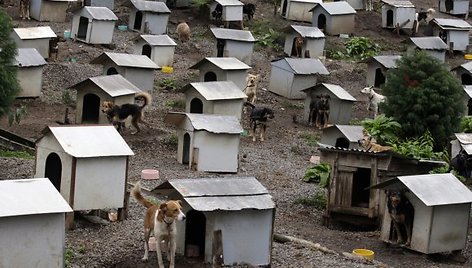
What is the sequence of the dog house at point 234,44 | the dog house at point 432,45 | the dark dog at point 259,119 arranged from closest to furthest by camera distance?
the dark dog at point 259,119, the dog house at point 234,44, the dog house at point 432,45

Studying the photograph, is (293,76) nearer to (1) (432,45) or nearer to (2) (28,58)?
(1) (432,45)

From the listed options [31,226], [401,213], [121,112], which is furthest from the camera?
[121,112]

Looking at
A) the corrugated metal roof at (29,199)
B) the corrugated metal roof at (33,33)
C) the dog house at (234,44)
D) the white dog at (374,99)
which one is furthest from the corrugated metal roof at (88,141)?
the dog house at (234,44)

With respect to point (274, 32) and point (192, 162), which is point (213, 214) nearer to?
point (192, 162)

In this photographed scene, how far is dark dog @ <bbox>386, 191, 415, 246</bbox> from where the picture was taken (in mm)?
26188

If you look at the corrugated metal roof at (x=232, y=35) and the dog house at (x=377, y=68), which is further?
the corrugated metal roof at (x=232, y=35)

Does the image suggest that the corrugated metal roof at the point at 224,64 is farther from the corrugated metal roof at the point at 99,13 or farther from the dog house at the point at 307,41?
the dog house at the point at 307,41

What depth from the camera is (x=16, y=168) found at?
2850 cm

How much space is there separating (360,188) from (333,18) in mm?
27362

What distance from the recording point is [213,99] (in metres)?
37.4

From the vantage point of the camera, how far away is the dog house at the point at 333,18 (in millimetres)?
55969

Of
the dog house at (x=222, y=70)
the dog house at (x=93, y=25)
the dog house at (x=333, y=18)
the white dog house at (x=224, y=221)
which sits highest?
the dog house at (x=333, y=18)

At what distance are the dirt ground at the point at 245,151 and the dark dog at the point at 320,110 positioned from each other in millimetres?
613

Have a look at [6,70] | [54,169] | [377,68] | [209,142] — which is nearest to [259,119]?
[209,142]
